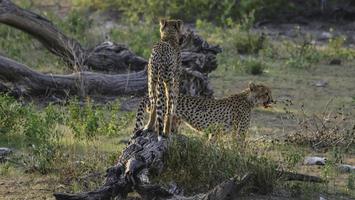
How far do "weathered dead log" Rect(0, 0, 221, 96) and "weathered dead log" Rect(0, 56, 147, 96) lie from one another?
0.83 feet

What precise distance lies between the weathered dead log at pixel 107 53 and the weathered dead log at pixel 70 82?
254 mm

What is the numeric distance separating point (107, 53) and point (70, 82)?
1.51 meters

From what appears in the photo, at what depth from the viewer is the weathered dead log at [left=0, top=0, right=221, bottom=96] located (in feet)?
36.0

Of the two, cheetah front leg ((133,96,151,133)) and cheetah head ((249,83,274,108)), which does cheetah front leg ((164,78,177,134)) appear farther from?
cheetah head ((249,83,274,108))

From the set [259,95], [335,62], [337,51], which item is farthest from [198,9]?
[259,95]

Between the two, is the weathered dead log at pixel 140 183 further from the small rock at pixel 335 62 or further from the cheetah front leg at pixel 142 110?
the small rock at pixel 335 62

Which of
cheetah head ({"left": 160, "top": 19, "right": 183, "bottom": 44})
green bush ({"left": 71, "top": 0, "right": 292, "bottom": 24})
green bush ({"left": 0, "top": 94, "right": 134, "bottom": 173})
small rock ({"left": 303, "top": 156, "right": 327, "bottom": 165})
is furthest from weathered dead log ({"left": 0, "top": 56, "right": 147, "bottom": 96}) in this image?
green bush ({"left": 71, "top": 0, "right": 292, "bottom": 24})

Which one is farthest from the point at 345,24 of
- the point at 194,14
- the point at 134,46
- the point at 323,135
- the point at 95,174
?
the point at 95,174

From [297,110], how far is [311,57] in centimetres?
358

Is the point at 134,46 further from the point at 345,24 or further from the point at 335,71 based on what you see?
the point at 345,24

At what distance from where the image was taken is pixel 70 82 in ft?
36.5

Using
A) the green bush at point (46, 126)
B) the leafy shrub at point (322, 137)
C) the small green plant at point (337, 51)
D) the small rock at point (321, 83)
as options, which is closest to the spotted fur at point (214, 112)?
the leafy shrub at point (322, 137)

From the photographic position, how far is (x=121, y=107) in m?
10.9

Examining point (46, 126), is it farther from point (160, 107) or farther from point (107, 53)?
point (107, 53)
